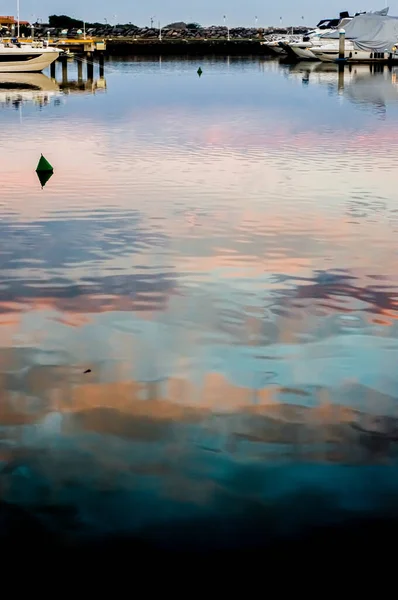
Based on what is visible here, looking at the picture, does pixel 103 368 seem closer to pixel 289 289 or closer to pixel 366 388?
pixel 366 388

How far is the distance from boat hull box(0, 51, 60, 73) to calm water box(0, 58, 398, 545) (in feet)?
177

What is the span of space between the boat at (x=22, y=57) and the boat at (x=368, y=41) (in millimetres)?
41847

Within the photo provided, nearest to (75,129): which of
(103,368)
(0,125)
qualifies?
(0,125)

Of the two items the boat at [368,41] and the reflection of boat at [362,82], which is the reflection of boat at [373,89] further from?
the boat at [368,41]

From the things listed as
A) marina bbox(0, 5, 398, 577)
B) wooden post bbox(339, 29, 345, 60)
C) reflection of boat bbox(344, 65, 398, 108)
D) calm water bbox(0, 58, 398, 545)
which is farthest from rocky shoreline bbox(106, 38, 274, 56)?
calm water bbox(0, 58, 398, 545)

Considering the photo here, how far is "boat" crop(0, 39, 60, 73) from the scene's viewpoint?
71.3 m

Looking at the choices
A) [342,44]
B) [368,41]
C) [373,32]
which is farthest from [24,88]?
[373,32]

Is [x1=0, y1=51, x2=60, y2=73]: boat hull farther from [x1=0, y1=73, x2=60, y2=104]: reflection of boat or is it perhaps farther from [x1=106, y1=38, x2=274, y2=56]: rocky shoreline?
[x1=106, y1=38, x2=274, y2=56]: rocky shoreline

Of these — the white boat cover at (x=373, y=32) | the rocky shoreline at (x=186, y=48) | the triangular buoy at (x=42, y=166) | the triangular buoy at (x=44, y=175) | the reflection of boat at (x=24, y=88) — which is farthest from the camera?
the rocky shoreline at (x=186, y=48)

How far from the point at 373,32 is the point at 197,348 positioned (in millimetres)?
100083

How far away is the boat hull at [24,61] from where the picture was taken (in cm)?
7200

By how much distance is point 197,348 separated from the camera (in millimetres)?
9234

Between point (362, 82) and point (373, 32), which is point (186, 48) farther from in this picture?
point (362, 82)

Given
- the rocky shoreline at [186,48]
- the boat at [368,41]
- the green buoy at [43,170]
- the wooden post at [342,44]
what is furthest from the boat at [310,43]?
the green buoy at [43,170]
